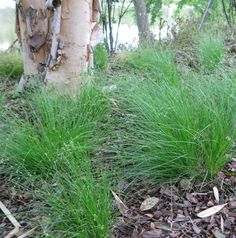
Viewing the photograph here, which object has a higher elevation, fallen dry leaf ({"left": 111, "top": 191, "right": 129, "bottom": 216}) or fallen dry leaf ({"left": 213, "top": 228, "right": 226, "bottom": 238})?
fallen dry leaf ({"left": 111, "top": 191, "right": 129, "bottom": 216})

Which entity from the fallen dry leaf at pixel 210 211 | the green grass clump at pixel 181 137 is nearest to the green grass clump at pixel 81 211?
the green grass clump at pixel 181 137

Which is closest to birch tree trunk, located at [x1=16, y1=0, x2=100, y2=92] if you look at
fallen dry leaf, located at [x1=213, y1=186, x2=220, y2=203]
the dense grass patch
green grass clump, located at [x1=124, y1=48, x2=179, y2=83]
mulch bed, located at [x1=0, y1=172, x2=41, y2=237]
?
the dense grass patch

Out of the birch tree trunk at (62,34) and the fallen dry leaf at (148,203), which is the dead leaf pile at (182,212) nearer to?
the fallen dry leaf at (148,203)

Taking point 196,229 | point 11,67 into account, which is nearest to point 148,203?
point 196,229

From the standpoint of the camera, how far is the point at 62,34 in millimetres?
3189

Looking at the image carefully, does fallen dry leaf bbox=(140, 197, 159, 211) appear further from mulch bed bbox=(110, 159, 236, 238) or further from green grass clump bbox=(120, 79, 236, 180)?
green grass clump bbox=(120, 79, 236, 180)

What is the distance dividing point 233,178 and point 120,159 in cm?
64

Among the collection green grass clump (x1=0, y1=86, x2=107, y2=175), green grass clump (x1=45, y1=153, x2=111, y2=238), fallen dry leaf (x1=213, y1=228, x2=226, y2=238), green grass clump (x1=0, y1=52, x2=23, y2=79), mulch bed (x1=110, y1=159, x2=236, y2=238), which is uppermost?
green grass clump (x1=0, y1=52, x2=23, y2=79)

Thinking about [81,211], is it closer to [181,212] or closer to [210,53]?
[181,212]

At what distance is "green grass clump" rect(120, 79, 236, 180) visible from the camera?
2070 millimetres

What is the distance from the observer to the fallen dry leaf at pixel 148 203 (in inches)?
79.1

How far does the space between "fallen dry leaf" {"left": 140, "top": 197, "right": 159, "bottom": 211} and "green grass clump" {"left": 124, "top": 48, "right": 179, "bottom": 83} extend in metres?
1.29

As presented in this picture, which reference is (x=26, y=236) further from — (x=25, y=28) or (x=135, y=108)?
(x=25, y=28)

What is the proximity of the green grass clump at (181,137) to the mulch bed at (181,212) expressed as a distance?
8cm
